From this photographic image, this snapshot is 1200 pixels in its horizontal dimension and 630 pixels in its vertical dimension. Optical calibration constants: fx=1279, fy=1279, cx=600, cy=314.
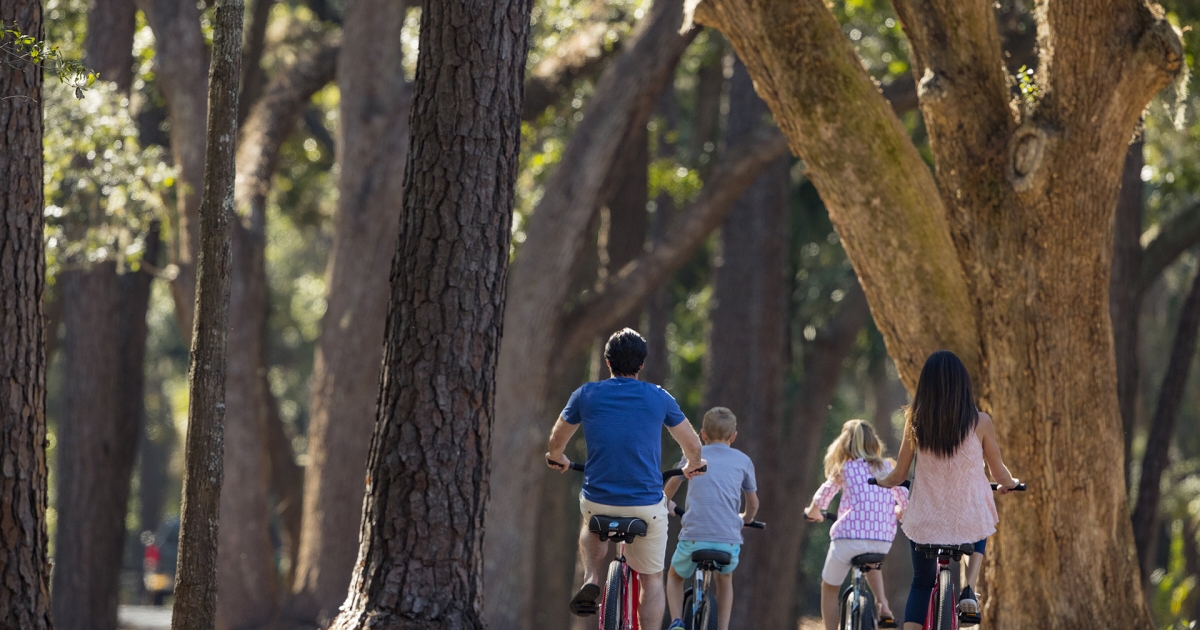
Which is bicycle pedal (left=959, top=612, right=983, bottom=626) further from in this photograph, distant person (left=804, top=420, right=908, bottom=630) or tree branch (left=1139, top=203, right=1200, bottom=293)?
tree branch (left=1139, top=203, right=1200, bottom=293)

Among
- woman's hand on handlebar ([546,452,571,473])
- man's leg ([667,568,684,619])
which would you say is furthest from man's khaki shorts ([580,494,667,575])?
man's leg ([667,568,684,619])

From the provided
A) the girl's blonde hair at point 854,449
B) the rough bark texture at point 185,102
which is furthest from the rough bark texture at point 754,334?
the girl's blonde hair at point 854,449

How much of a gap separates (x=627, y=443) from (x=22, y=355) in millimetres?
2861

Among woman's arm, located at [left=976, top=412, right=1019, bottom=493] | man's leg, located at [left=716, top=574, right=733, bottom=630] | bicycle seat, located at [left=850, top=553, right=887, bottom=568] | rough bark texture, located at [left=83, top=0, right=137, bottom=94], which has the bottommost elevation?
man's leg, located at [left=716, top=574, right=733, bottom=630]

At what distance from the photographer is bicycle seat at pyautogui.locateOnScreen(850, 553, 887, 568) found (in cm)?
738

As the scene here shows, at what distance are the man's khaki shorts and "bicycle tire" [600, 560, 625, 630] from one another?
0.11 metres

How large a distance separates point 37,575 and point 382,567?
1546 mm

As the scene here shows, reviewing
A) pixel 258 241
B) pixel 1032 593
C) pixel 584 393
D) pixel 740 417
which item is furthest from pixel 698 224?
pixel 584 393

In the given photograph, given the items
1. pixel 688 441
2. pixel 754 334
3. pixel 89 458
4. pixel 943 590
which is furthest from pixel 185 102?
pixel 943 590

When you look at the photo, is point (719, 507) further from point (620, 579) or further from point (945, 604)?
point (945, 604)

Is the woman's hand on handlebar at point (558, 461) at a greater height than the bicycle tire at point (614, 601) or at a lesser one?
greater

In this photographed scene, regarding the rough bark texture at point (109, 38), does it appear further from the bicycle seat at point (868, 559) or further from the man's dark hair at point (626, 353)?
the bicycle seat at point (868, 559)

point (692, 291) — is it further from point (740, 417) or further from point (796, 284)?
point (740, 417)

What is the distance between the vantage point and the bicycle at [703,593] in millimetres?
6863
